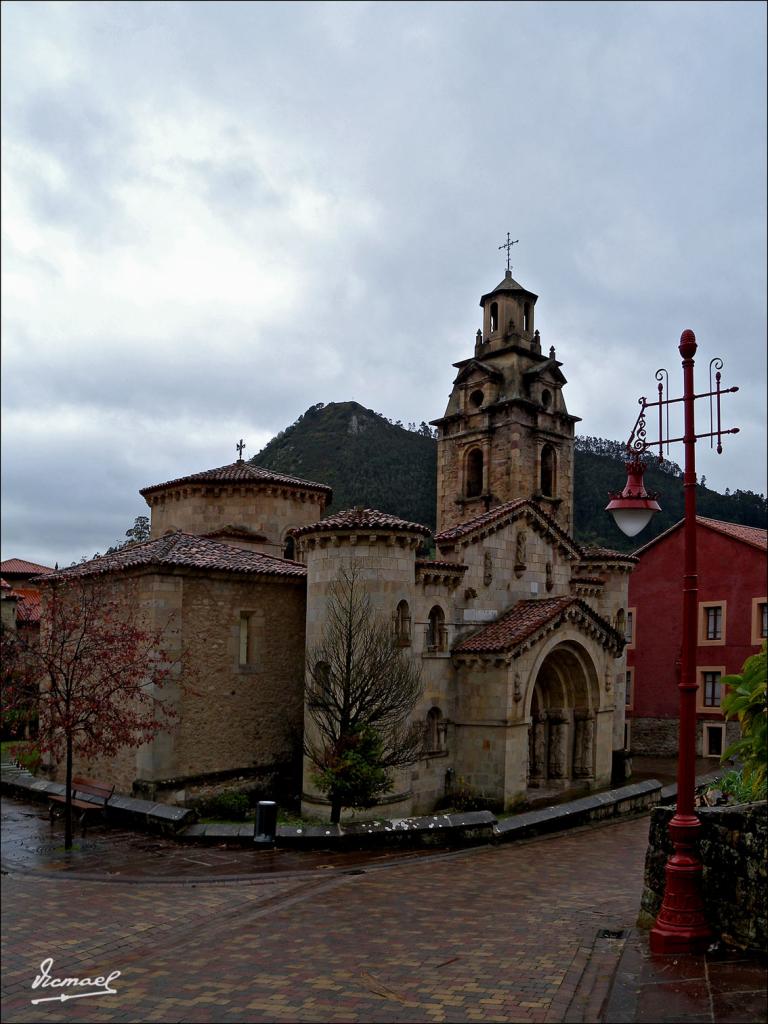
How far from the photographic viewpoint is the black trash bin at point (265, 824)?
15828 millimetres

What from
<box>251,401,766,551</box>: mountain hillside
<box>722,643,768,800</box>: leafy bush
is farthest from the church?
<box>251,401,766,551</box>: mountain hillside

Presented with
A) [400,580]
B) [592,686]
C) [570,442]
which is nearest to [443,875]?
[400,580]

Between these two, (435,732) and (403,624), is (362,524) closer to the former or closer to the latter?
(403,624)

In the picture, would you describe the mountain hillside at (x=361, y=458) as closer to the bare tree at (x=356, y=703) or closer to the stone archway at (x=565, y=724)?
the stone archway at (x=565, y=724)

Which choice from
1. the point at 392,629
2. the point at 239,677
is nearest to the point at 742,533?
the point at 392,629

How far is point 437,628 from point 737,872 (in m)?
12.9

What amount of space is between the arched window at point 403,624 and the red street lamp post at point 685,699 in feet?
32.2

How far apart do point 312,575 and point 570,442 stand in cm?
1560

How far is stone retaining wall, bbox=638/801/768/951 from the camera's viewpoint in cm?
872

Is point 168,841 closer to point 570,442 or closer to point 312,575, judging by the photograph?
point 312,575

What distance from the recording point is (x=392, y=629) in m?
19.5

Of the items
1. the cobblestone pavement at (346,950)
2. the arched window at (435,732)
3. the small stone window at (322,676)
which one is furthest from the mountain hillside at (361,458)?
the cobblestone pavement at (346,950)

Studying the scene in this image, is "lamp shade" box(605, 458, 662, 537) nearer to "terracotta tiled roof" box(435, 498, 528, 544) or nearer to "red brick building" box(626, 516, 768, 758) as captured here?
"terracotta tiled roof" box(435, 498, 528, 544)

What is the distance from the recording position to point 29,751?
53.4 feet
